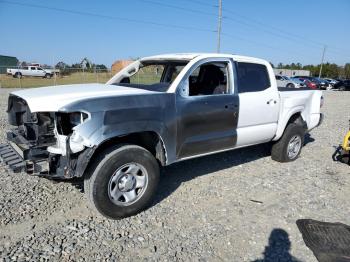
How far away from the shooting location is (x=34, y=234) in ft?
10.7

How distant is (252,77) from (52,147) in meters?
3.23

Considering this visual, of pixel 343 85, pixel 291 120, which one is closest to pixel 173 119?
pixel 291 120

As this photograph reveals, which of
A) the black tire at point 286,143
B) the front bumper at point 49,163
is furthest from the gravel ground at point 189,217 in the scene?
the front bumper at point 49,163

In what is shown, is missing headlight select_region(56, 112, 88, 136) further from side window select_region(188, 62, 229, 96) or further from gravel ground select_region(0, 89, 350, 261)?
side window select_region(188, 62, 229, 96)

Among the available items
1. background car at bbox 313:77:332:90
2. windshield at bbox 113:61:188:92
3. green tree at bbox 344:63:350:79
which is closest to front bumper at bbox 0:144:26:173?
windshield at bbox 113:61:188:92

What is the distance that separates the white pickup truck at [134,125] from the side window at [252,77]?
0.06 feet

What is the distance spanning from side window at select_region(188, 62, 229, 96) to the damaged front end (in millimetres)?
1939

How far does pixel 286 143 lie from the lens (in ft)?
18.9

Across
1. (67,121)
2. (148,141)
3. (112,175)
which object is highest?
(67,121)

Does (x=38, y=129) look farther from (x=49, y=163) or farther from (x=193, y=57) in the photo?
(x=193, y=57)

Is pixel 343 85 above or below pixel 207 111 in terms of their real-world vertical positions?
below

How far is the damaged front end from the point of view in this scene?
126 inches

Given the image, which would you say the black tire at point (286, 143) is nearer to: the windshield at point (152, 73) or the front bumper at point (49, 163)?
the windshield at point (152, 73)

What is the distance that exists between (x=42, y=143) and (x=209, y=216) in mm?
2169
